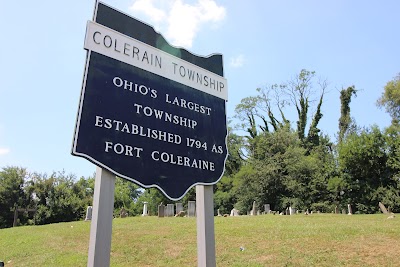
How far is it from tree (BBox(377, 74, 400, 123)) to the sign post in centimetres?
3646

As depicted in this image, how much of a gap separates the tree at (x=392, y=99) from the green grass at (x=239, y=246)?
A: 91.5ft

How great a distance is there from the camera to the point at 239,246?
11.1m

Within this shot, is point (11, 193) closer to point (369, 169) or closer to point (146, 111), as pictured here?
point (369, 169)

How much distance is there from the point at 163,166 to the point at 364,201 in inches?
1173

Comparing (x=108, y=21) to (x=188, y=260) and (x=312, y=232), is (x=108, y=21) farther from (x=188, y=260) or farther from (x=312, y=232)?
(x=312, y=232)

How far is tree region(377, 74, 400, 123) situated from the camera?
35781 mm

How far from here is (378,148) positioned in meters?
30.4

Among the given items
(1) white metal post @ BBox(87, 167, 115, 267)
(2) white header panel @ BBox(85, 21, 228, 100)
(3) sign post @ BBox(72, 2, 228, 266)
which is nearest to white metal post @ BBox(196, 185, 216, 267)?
(3) sign post @ BBox(72, 2, 228, 266)

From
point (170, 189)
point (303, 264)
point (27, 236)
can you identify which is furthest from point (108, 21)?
point (27, 236)

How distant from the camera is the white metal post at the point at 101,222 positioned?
10.9 ft

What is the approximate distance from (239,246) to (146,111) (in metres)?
8.28

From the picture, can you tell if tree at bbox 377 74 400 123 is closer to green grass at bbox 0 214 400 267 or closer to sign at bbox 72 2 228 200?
green grass at bbox 0 214 400 267

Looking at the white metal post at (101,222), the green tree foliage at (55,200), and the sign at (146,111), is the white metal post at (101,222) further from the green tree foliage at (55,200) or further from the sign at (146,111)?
the green tree foliage at (55,200)

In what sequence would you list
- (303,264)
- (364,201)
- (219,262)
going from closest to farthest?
(303,264) < (219,262) < (364,201)
